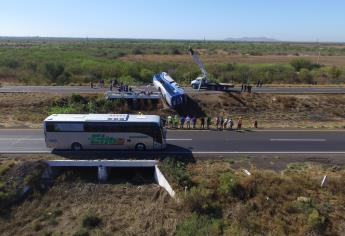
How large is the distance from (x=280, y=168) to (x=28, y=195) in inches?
671

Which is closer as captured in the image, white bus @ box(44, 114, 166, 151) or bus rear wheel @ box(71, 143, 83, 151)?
white bus @ box(44, 114, 166, 151)

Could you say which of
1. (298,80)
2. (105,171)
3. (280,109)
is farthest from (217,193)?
(298,80)

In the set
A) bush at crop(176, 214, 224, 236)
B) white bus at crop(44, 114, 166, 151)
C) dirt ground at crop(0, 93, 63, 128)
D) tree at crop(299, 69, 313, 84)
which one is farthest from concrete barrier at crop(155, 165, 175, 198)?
tree at crop(299, 69, 313, 84)

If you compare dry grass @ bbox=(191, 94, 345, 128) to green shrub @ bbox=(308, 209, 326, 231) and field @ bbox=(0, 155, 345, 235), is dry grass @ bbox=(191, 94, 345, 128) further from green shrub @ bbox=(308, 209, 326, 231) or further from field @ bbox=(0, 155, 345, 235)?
green shrub @ bbox=(308, 209, 326, 231)

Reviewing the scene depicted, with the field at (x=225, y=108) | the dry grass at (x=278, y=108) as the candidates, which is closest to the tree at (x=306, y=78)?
the dry grass at (x=278, y=108)

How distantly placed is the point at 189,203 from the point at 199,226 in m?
1.91

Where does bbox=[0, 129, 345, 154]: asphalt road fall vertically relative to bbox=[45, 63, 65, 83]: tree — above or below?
below

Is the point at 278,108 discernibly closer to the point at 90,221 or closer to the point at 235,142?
the point at 235,142

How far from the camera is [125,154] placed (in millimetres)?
28938

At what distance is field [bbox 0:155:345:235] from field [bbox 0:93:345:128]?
13863 millimetres

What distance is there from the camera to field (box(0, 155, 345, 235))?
21516 mm

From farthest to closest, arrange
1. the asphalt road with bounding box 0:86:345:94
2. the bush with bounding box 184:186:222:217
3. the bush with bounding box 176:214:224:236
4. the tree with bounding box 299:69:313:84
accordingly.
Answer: the tree with bounding box 299:69:313:84
the asphalt road with bounding box 0:86:345:94
the bush with bounding box 184:186:222:217
the bush with bounding box 176:214:224:236

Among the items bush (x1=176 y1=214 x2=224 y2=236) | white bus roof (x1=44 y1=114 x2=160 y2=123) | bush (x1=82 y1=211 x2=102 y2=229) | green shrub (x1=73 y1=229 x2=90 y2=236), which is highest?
white bus roof (x1=44 y1=114 x2=160 y2=123)

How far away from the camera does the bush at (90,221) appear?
21903 mm
